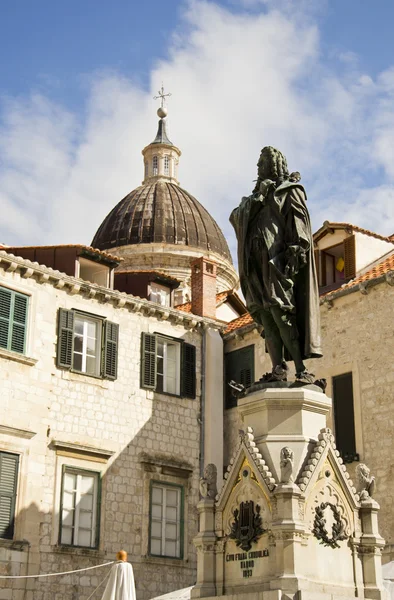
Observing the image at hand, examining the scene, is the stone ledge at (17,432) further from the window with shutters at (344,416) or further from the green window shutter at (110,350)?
the window with shutters at (344,416)

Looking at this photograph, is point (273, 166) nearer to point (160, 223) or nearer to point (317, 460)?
point (317, 460)

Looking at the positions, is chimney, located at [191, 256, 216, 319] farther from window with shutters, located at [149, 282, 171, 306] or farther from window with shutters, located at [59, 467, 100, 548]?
window with shutters, located at [59, 467, 100, 548]

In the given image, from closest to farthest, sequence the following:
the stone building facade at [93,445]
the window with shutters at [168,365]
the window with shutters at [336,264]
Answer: the stone building facade at [93,445] → the window with shutters at [336,264] → the window with shutters at [168,365]

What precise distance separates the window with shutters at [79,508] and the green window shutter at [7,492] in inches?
55.9

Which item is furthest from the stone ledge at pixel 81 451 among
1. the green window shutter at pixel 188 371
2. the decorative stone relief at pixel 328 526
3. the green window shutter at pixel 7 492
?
the decorative stone relief at pixel 328 526

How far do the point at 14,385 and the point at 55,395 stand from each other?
4.33 feet

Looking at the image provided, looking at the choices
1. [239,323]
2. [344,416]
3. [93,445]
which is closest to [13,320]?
[93,445]

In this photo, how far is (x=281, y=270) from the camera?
9.73 m

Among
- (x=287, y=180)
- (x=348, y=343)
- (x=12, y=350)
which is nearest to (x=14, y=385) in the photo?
(x=12, y=350)

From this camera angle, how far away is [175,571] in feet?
82.2

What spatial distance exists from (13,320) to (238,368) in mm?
7219

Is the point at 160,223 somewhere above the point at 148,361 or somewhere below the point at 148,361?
above

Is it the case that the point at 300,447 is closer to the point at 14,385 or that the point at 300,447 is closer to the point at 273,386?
the point at 273,386

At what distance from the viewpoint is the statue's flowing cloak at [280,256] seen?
967cm
